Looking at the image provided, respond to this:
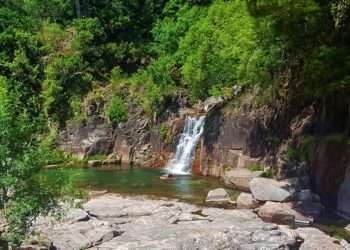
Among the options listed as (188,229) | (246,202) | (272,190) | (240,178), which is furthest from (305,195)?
(188,229)

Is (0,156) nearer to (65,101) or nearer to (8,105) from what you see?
(8,105)

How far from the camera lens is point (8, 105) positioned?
11.4 m

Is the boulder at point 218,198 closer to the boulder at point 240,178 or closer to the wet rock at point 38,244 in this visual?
the boulder at point 240,178

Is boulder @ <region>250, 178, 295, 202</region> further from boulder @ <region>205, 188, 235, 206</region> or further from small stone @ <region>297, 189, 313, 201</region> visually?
boulder @ <region>205, 188, 235, 206</region>

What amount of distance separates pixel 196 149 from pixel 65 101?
47.4 ft

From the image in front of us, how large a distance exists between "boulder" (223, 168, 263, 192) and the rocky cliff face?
0.65 metres

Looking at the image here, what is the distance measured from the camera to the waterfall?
103 ft

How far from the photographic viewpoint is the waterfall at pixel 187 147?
31422 millimetres

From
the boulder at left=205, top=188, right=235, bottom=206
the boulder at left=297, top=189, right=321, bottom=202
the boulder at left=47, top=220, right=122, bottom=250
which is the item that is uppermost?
the boulder at left=297, top=189, right=321, bottom=202

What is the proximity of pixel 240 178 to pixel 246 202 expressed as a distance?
3.87 meters

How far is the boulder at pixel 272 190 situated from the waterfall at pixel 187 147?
930cm

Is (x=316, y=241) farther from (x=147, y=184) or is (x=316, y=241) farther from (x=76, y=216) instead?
(x=147, y=184)

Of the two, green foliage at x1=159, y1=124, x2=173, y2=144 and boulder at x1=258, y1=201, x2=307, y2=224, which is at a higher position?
green foliage at x1=159, y1=124, x2=173, y2=144

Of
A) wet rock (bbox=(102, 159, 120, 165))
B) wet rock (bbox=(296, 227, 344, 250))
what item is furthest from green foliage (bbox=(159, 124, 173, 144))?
wet rock (bbox=(296, 227, 344, 250))
